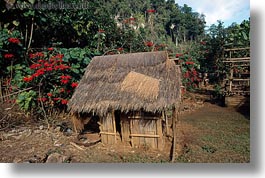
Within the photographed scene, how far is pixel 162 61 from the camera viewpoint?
436 centimetres

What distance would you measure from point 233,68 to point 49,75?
13.1 ft

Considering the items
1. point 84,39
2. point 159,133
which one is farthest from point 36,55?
point 159,133

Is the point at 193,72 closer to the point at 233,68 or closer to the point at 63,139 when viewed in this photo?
the point at 233,68

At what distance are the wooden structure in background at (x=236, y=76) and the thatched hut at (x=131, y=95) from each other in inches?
81.3

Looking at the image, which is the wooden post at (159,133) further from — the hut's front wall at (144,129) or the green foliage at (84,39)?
the green foliage at (84,39)

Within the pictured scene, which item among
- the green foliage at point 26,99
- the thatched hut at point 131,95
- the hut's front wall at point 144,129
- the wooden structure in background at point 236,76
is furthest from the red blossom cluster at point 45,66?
the wooden structure in background at point 236,76

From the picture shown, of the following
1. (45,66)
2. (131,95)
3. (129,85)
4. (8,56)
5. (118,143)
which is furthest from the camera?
(8,56)

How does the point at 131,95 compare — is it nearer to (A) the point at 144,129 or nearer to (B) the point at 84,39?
(A) the point at 144,129

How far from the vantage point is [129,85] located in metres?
4.13

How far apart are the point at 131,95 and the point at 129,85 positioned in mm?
196

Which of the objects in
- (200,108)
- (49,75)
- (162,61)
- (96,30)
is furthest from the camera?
(96,30)

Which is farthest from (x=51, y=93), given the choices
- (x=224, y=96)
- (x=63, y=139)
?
(x=224, y=96)

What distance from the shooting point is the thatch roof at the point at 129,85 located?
3885 mm

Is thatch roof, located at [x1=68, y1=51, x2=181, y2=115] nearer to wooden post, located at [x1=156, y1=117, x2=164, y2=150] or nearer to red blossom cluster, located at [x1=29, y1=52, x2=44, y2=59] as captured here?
wooden post, located at [x1=156, y1=117, x2=164, y2=150]
